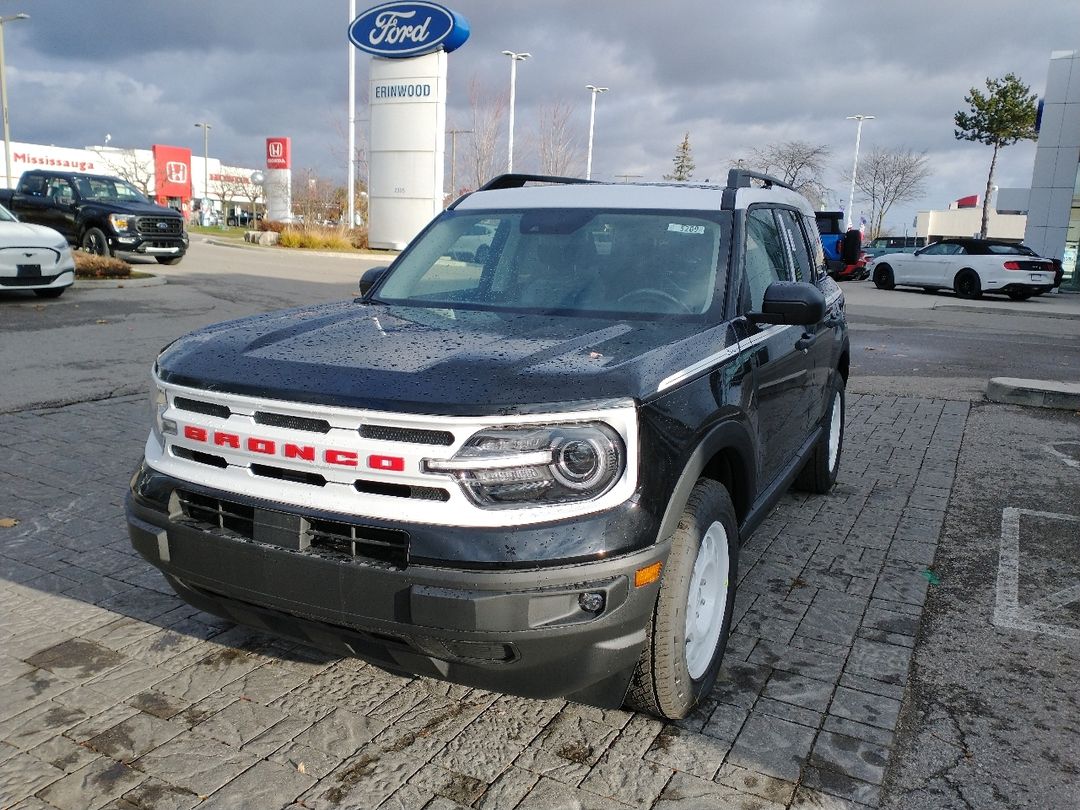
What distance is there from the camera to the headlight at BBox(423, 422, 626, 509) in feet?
8.02

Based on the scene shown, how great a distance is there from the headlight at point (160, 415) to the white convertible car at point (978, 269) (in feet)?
83.6

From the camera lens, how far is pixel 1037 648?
12.4 feet

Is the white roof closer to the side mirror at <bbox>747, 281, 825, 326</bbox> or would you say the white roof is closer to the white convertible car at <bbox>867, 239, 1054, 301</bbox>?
the side mirror at <bbox>747, 281, 825, 326</bbox>

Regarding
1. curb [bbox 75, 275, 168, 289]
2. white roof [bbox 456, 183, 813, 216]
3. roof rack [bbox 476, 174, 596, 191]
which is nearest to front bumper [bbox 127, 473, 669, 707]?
white roof [bbox 456, 183, 813, 216]

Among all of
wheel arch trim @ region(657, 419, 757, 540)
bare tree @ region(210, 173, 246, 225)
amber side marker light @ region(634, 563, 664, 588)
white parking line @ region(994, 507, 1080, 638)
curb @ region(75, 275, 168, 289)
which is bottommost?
white parking line @ region(994, 507, 1080, 638)

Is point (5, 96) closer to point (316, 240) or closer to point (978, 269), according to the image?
point (316, 240)

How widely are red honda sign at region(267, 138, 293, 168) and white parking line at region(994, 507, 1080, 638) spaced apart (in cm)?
4875

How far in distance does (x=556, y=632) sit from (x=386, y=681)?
1159mm

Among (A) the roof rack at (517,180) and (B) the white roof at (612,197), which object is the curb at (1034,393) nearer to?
(B) the white roof at (612,197)

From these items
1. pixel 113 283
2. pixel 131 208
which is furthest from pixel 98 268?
pixel 131 208

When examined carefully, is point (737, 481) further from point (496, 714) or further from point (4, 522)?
point (4, 522)

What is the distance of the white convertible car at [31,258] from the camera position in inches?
497

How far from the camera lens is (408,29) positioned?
32156mm

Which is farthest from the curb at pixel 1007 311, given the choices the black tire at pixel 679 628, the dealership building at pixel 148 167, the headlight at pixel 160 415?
the dealership building at pixel 148 167
